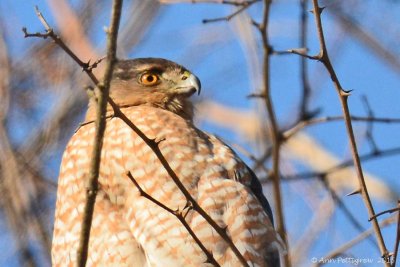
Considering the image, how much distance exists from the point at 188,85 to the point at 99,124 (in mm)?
2601

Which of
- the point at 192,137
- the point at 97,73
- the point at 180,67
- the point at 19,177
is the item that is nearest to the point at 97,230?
the point at 192,137

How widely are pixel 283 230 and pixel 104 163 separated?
3.61ft

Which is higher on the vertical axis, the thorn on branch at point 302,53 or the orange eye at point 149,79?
the thorn on branch at point 302,53

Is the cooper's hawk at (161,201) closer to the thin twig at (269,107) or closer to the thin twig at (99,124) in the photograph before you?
the thin twig at (269,107)

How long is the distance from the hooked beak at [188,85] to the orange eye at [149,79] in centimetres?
18

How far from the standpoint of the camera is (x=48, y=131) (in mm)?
5461

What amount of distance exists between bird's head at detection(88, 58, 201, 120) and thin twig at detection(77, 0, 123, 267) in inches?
96.5

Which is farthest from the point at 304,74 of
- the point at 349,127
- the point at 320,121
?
the point at 349,127

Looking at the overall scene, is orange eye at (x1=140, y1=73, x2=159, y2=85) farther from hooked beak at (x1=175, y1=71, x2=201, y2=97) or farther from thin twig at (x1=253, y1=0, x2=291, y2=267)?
thin twig at (x1=253, y1=0, x2=291, y2=267)

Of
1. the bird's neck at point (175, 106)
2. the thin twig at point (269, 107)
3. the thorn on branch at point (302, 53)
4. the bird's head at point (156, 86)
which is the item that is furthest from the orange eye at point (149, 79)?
the thorn on branch at point (302, 53)

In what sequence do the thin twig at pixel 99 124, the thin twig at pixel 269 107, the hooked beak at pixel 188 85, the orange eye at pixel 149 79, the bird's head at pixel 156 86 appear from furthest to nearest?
1. the orange eye at pixel 149 79
2. the bird's head at pixel 156 86
3. the hooked beak at pixel 188 85
4. the thin twig at pixel 269 107
5. the thin twig at pixel 99 124

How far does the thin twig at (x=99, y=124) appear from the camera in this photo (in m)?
Result: 2.77

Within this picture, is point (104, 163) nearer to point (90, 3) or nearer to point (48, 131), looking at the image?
point (48, 131)

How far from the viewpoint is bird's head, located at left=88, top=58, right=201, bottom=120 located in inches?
214
